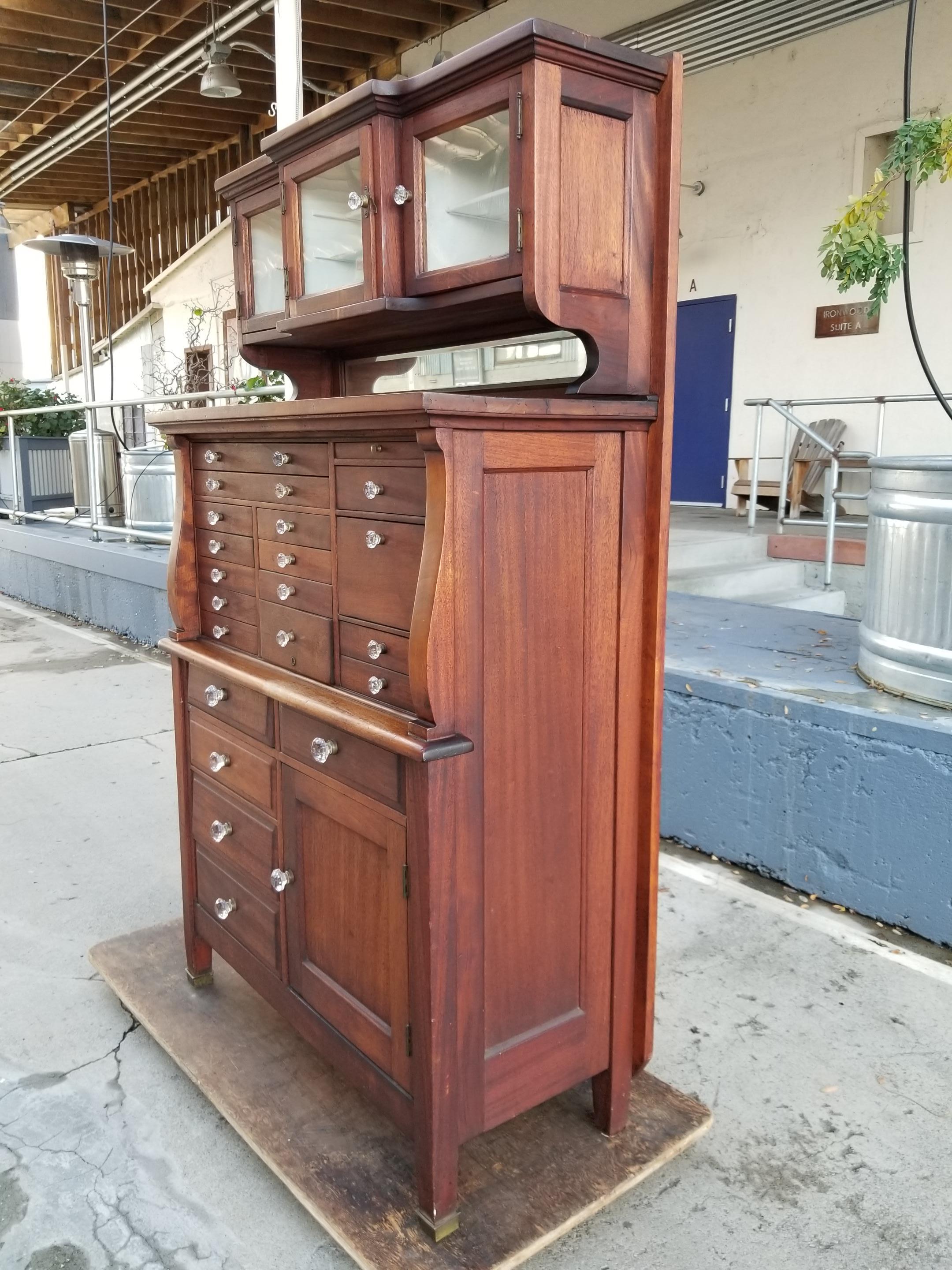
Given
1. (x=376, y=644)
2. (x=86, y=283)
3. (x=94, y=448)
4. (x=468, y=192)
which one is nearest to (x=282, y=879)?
(x=376, y=644)

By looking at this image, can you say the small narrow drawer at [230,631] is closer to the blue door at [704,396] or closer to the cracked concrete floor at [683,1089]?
the cracked concrete floor at [683,1089]

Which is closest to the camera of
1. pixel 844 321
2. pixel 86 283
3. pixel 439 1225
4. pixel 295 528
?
pixel 439 1225

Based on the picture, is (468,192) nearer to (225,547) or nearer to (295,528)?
(295,528)

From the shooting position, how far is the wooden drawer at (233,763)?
74.7 inches

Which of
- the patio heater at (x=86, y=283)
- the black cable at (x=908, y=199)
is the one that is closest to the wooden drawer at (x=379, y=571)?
the black cable at (x=908, y=199)

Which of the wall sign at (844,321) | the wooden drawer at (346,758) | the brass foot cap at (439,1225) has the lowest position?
the brass foot cap at (439,1225)

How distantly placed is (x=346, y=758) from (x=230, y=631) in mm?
556

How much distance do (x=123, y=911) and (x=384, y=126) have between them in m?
2.11

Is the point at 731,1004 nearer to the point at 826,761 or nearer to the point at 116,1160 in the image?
the point at 826,761

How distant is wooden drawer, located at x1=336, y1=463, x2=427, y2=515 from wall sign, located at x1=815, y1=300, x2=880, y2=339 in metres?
6.14

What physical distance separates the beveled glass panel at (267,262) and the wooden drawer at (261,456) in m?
0.39

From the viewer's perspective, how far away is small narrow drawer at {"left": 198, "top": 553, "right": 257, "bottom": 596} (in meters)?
1.96

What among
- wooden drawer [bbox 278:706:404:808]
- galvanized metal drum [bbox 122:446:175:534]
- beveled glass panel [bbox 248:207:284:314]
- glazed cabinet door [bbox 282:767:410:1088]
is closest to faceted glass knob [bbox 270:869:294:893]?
glazed cabinet door [bbox 282:767:410:1088]

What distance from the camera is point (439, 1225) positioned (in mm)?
1539
